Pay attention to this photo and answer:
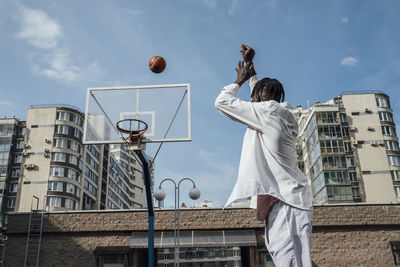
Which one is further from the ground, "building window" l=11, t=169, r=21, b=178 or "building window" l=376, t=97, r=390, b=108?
"building window" l=376, t=97, r=390, b=108

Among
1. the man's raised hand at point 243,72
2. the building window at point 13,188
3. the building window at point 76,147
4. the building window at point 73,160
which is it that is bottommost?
the man's raised hand at point 243,72

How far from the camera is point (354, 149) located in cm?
4728

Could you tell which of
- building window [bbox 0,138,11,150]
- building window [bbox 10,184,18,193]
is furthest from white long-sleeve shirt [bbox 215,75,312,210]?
building window [bbox 0,138,11,150]

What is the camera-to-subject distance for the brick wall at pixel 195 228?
1975 centimetres

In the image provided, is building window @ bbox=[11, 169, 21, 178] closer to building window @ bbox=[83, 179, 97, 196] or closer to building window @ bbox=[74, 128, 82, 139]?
building window @ bbox=[83, 179, 97, 196]

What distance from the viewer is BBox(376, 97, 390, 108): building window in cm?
4893

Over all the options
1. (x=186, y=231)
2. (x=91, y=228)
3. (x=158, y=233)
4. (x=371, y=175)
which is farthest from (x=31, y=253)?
(x=371, y=175)

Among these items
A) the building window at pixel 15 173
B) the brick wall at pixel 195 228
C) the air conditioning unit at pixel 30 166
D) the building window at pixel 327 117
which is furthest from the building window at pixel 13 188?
the building window at pixel 327 117

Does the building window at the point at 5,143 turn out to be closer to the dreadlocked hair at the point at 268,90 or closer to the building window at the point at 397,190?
the building window at the point at 397,190

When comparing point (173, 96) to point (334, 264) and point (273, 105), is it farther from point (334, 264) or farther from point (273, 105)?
point (334, 264)

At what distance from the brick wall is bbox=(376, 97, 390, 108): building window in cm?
3179

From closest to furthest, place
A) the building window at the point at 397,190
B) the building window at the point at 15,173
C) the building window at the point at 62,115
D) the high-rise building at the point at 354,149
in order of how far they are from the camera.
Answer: the high-rise building at the point at 354,149 → the building window at the point at 397,190 → the building window at the point at 62,115 → the building window at the point at 15,173

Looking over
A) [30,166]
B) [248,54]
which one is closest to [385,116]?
[30,166]

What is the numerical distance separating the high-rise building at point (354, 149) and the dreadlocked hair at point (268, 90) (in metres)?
40.0
